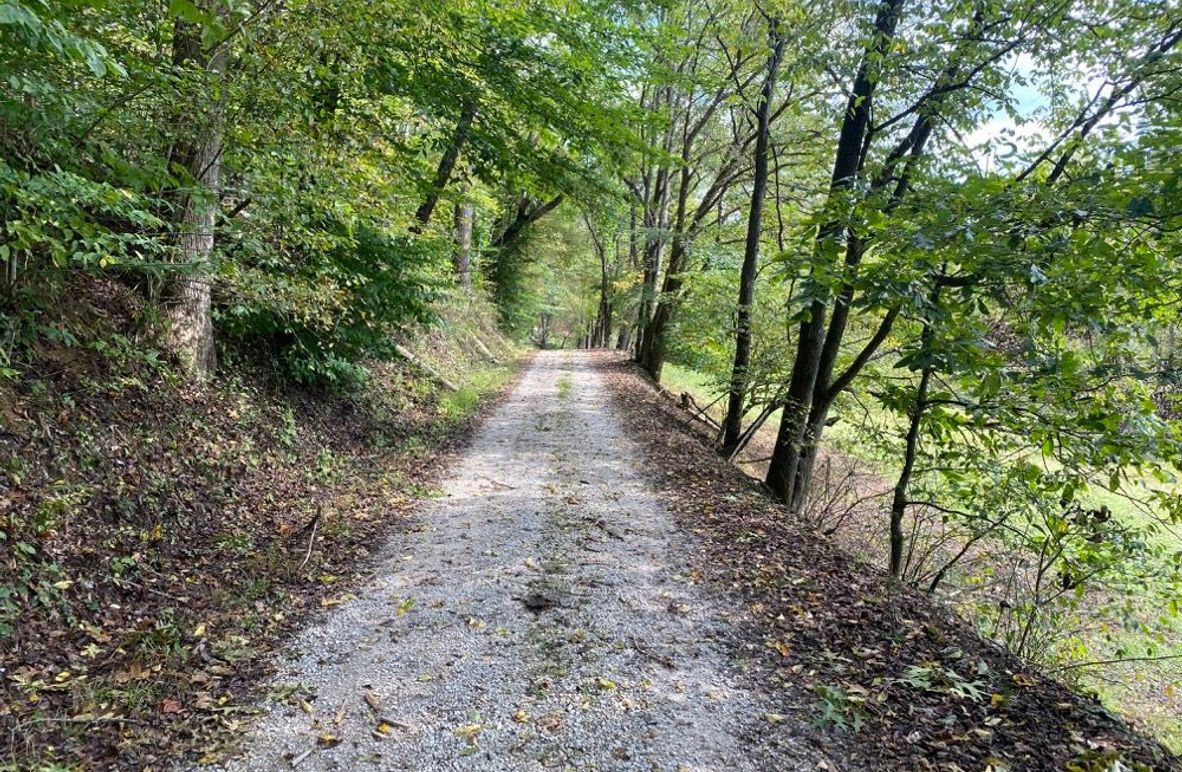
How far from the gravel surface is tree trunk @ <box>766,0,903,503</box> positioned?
111 inches

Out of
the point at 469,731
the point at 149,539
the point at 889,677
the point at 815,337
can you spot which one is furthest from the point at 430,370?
the point at 889,677

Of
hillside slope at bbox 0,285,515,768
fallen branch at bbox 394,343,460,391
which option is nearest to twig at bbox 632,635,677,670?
hillside slope at bbox 0,285,515,768

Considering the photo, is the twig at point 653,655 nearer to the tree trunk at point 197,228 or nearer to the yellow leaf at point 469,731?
the yellow leaf at point 469,731

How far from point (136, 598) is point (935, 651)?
5.19m

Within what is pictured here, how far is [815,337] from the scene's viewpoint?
27.0 feet

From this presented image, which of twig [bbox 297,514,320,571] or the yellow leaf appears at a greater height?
twig [bbox 297,514,320,571]

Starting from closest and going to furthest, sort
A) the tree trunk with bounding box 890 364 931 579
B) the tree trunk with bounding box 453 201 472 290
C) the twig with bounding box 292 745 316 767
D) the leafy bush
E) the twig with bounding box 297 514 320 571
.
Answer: the twig with bounding box 292 745 316 767 < the twig with bounding box 297 514 320 571 < the leafy bush < the tree trunk with bounding box 890 364 931 579 < the tree trunk with bounding box 453 201 472 290

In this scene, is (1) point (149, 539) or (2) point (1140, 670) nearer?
(1) point (149, 539)

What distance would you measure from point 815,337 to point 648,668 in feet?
18.9

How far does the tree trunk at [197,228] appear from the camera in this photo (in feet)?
15.1

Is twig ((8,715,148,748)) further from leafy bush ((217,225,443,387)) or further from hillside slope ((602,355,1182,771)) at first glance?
leafy bush ((217,225,443,387))

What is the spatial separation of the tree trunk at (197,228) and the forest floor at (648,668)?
279 cm

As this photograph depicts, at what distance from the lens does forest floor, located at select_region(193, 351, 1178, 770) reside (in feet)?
9.95

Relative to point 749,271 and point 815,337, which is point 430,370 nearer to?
point 749,271
